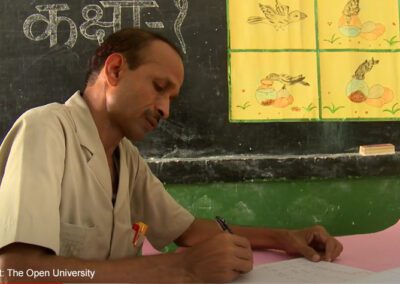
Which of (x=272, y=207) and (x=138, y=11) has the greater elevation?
(x=138, y=11)

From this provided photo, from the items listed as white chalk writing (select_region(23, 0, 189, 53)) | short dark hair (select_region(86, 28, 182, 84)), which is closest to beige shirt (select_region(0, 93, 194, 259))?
short dark hair (select_region(86, 28, 182, 84))

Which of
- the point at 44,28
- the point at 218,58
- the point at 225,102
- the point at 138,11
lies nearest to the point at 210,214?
the point at 225,102

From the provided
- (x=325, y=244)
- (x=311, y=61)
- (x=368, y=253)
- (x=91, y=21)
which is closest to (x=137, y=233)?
(x=325, y=244)

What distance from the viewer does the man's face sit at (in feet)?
3.05

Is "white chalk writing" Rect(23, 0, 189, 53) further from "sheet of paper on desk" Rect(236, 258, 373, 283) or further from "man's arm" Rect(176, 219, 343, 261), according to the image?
"sheet of paper on desk" Rect(236, 258, 373, 283)

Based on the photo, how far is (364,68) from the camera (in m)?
1.58

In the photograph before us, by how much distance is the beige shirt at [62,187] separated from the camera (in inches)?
25.9

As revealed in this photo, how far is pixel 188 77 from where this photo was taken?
5.01ft

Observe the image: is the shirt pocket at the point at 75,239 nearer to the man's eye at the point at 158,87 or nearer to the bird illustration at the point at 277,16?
the man's eye at the point at 158,87

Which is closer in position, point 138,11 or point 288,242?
point 288,242

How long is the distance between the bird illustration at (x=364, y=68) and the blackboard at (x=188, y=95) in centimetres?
19

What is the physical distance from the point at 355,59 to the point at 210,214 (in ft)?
2.76

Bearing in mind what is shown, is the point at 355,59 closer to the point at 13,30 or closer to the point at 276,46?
the point at 276,46

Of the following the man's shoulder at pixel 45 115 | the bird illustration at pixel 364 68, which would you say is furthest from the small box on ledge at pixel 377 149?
the man's shoulder at pixel 45 115
